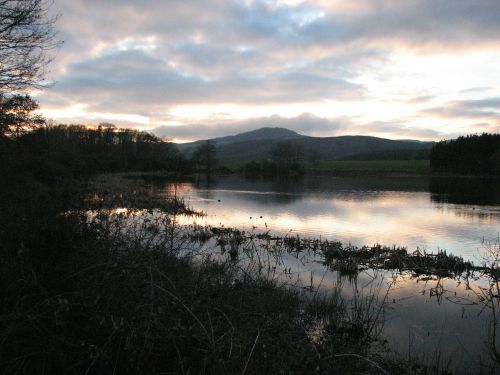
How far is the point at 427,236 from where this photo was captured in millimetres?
21938

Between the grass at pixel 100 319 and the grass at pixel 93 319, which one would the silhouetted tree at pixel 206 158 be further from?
the grass at pixel 93 319

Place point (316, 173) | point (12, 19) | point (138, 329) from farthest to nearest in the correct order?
point (316, 173) → point (12, 19) → point (138, 329)

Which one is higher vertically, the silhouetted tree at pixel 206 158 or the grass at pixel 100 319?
the silhouetted tree at pixel 206 158

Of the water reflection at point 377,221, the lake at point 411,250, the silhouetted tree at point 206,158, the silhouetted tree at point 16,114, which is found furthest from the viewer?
the silhouetted tree at point 206,158

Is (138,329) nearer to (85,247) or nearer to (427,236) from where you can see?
(85,247)

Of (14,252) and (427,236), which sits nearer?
(14,252)

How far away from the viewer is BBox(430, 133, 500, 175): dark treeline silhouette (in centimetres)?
9312

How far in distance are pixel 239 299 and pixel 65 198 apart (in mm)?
3577

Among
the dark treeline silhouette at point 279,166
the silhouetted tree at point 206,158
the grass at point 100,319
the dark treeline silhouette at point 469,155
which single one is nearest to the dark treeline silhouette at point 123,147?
the silhouetted tree at point 206,158

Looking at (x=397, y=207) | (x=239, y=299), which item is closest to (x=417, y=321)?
(x=239, y=299)

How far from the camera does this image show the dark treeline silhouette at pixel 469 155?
9312cm

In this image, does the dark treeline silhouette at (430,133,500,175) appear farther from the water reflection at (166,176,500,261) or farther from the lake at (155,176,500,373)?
the water reflection at (166,176,500,261)

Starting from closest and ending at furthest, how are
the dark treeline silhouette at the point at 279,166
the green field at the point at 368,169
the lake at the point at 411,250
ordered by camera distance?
the lake at the point at 411,250 → the dark treeline silhouette at the point at 279,166 → the green field at the point at 368,169

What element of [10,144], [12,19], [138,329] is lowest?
[138,329]
